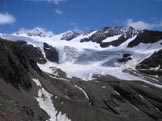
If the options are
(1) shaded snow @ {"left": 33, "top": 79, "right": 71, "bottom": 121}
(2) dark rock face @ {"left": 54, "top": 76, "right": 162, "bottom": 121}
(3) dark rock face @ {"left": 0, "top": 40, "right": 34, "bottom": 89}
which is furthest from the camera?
(2) dark rock face @ {"left": 54, "top": 76, "right": 162, "bottom": 121}

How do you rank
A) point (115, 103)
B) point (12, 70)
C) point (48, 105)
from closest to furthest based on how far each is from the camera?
point (48, 105)
point (12, 70)
point (115, 103)

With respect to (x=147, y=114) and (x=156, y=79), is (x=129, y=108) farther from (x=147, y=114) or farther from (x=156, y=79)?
(x=156, y=79)

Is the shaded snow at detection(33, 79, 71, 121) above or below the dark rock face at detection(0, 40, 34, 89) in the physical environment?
below

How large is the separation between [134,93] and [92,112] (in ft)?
194

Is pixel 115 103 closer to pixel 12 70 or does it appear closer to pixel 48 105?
pixel 48 105

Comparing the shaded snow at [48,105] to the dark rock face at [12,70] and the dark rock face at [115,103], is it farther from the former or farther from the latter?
the dark rock face at [12,70]

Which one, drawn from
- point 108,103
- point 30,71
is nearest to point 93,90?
point 108,103

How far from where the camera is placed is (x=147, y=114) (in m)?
127

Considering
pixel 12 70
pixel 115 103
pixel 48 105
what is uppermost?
pixel 12 70

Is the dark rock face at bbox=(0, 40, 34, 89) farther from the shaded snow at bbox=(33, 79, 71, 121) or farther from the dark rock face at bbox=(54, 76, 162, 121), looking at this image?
the dark rock face at bbox=(54, 76, 162, 121)

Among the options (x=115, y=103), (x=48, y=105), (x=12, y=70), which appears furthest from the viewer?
(x=115, y=103)

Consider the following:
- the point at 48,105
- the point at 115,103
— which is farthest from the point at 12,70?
the point at 115,103

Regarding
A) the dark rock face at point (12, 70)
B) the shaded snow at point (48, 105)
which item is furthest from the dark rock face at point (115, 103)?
the dark rock face at point (12, 70)

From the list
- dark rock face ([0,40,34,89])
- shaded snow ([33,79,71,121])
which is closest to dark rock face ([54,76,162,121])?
shaded snow ([33,79,71,121])
